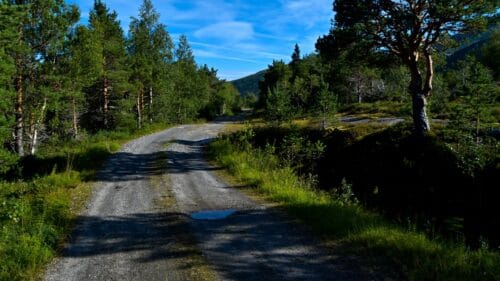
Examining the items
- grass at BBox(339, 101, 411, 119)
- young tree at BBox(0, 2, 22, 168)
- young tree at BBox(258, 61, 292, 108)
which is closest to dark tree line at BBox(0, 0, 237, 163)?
young tree at BBox(0, 2, 22, 168)

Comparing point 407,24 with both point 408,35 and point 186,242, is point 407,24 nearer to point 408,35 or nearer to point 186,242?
point 408,35

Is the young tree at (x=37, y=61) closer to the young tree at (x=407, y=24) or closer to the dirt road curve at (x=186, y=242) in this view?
the dirt road curve at (x=186, y=242)

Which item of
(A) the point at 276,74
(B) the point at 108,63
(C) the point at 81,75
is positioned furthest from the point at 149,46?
(A) the point at 276,74

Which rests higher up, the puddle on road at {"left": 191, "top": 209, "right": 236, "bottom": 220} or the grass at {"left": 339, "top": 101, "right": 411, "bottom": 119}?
the grass at {"left": 339, "top": 101, "right": 411, "bottom": 119}

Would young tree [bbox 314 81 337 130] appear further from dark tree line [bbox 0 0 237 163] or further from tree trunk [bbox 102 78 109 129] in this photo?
tree trunk [bbox 102 78 109 129]

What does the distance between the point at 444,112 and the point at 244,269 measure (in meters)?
33.1

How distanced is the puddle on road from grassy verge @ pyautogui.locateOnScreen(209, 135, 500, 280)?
1627 mm

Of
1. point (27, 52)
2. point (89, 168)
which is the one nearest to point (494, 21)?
point (89, 168)

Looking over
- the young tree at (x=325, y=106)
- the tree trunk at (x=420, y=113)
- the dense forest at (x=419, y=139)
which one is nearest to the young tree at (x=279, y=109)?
the young tree at (x=325, y=106)

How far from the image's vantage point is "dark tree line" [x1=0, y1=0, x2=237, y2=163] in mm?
20875

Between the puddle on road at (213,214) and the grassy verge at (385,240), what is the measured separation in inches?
64.0

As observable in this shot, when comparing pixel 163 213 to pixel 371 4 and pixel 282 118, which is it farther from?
pixel 282 118

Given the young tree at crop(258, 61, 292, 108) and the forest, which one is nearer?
the forest

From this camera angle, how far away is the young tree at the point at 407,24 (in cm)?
1731
